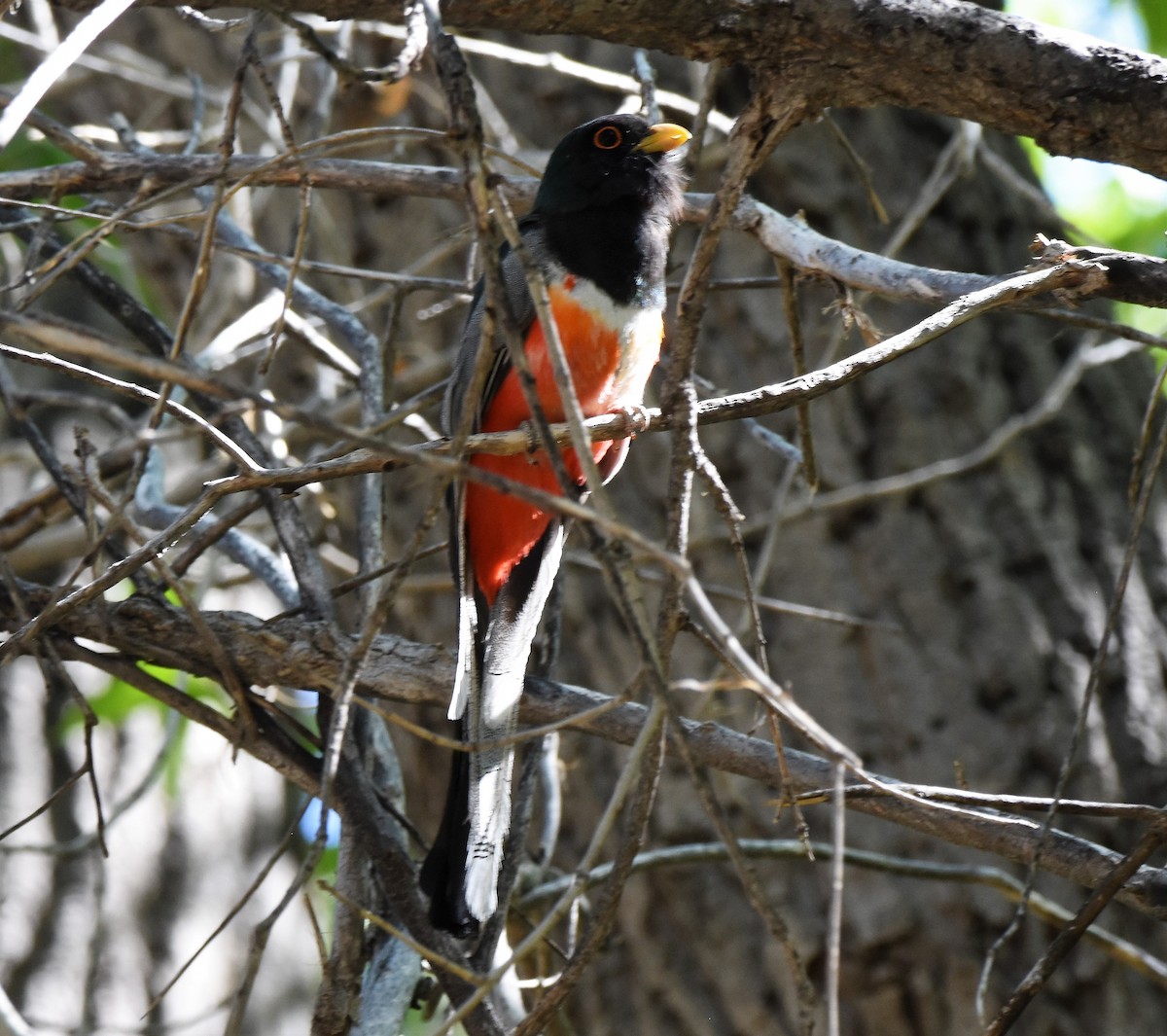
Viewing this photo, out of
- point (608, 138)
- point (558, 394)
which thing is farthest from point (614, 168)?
point (558, 394)

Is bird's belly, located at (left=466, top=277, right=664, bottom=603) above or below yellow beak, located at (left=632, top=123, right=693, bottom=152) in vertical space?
below

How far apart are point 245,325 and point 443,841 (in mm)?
2078

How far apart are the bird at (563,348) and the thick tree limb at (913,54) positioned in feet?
2.26

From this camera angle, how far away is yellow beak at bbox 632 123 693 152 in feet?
11.3

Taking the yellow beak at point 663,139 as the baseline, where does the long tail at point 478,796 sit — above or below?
below

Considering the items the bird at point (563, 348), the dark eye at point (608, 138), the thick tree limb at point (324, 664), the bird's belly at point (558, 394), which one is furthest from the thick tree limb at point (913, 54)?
the dark eye at point (608, 138)

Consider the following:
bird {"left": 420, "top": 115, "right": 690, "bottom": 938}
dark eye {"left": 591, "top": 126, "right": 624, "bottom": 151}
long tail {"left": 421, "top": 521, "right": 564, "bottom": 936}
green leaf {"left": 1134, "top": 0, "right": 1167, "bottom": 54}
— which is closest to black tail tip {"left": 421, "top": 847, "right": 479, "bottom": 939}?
long tail {"left": 421, "top": 521, "right": 564, "bottom": 936}

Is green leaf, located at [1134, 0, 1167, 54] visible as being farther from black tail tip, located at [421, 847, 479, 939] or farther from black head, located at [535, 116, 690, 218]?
black tail tip, located at [421, 847, 479, 939]

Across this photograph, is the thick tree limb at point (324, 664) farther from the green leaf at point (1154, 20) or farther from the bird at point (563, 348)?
the green leaf at point (1154, 20)

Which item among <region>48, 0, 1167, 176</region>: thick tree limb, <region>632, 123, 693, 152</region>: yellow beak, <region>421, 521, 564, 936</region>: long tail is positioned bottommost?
<region>421, 521, 564, 936</region>: long tail

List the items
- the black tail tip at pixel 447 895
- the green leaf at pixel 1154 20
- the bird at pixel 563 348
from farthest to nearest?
the green leaf at pixel 1154 20, the bird at pixel 563 348, the black tail tip at pixel 447 895

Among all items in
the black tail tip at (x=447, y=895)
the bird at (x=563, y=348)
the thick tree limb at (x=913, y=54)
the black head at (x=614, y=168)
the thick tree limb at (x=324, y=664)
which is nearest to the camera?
the thick tree limb at (x=913, y=54)

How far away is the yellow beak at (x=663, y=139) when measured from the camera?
345 cm

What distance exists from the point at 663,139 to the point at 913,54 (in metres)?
1.35
